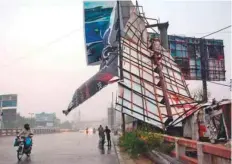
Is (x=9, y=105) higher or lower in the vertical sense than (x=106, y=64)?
lower

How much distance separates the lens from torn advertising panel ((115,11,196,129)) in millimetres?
17828

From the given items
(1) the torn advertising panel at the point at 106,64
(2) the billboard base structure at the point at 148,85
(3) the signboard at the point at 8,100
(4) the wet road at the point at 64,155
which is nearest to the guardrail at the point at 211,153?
(4) the wet road at the point at 64,155

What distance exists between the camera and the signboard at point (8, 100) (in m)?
62.4

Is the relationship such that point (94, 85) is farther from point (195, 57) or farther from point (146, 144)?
point (195, 57)

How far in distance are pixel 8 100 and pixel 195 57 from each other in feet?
130

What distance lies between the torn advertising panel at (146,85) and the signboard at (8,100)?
40.5 metres

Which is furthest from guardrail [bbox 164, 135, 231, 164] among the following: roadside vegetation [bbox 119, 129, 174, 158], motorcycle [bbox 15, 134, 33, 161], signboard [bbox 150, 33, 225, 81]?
signboard [bbox 150, 33, 225, 81]

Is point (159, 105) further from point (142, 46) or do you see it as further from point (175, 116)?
point (142, 46)

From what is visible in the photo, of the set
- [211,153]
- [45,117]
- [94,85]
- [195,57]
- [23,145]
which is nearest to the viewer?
[211,153]

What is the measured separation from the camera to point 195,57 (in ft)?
129

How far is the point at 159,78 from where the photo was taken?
73.6ft

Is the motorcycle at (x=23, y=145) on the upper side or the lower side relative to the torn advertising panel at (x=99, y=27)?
lower

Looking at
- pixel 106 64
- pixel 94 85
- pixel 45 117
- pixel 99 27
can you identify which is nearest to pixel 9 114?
pixel 99 27

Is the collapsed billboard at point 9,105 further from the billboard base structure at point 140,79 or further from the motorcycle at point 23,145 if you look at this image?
the motorcycle at point 23,145
